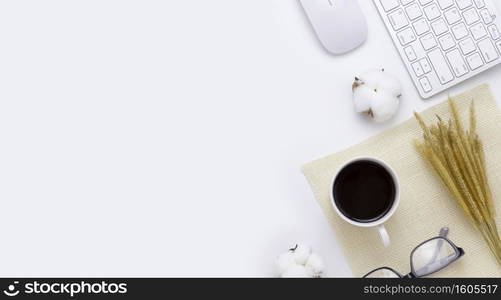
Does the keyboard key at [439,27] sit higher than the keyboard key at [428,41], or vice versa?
the keyboard key at [439,27]

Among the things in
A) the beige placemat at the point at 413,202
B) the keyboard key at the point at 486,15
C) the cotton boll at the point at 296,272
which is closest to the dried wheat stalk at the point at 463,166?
the beige placemat at the point at 413,202

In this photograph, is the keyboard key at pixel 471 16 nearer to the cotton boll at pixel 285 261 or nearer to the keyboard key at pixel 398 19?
the keyboard key at pixel 398 19

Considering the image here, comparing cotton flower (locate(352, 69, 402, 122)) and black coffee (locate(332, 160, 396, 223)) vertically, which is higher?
cotton flower (locate(352, 69, 402, 122))

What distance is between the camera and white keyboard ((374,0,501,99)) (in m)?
0.88

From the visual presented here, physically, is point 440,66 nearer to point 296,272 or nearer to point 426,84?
point 426,84

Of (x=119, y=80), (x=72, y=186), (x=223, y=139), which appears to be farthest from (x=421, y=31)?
(x=72, y=186)

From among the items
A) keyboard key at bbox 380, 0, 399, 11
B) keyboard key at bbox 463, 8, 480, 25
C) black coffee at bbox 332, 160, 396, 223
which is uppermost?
keyboard key at bbox 380, 0, 399, 11

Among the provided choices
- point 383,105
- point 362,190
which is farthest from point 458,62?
point 362,190

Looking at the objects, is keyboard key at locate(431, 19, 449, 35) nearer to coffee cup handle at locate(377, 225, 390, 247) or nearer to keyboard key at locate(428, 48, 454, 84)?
keyboard key at locate(428, 48, 454, 84)

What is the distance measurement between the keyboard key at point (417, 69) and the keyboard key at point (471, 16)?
0.29 ft

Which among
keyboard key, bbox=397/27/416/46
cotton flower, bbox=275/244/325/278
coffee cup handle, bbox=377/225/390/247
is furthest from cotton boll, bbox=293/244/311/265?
keyboard key, bbox=397/27/416/46

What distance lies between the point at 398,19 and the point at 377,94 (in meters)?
0.11

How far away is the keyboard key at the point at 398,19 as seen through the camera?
0.88 m

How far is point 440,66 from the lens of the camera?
881 millimetres
